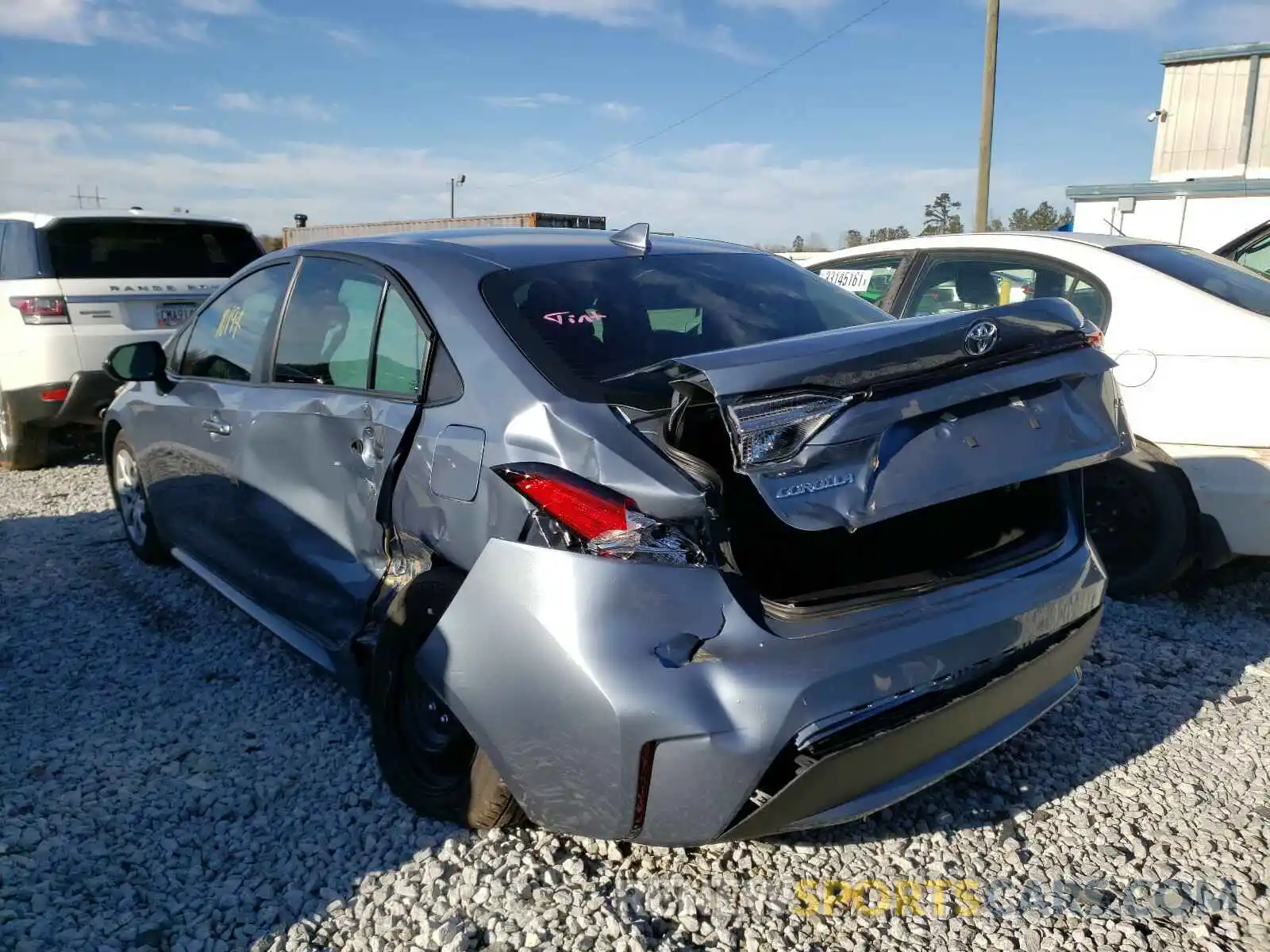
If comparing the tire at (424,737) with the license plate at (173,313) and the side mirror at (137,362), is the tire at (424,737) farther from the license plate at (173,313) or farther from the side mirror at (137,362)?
the license plate at (173,313)

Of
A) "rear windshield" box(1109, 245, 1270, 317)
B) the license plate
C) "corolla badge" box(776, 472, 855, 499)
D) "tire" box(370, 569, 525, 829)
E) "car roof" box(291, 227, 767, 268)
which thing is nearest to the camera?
"corolla badge" box(776, 472, 855, 499)

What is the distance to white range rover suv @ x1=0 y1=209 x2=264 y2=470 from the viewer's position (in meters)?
6.82

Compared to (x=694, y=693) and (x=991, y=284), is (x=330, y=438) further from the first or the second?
(x=991, y=284)

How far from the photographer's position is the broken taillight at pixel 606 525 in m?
2.08

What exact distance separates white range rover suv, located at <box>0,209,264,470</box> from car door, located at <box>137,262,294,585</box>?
2.72m

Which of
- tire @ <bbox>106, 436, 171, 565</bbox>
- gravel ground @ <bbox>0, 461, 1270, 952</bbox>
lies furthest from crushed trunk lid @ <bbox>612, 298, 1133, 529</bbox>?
tire @ <bbox>106, 436, 171, 565</bbox>

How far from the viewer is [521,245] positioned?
3.15 metres

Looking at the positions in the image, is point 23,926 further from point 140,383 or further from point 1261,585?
point 1261,585

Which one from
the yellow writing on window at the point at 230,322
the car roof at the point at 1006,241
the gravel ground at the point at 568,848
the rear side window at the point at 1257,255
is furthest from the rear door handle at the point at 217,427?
the rear side window at the point at 1257,255

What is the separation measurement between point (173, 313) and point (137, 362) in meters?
3.31

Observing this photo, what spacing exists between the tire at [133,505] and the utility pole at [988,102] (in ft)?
49.0

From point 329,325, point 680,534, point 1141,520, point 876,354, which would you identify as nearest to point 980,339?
point 876,354

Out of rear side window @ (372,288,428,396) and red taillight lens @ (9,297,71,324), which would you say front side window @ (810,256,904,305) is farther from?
red taillight lens @ (9,297,71,324)

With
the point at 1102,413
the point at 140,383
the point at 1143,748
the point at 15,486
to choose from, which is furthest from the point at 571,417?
the point at 15,486
